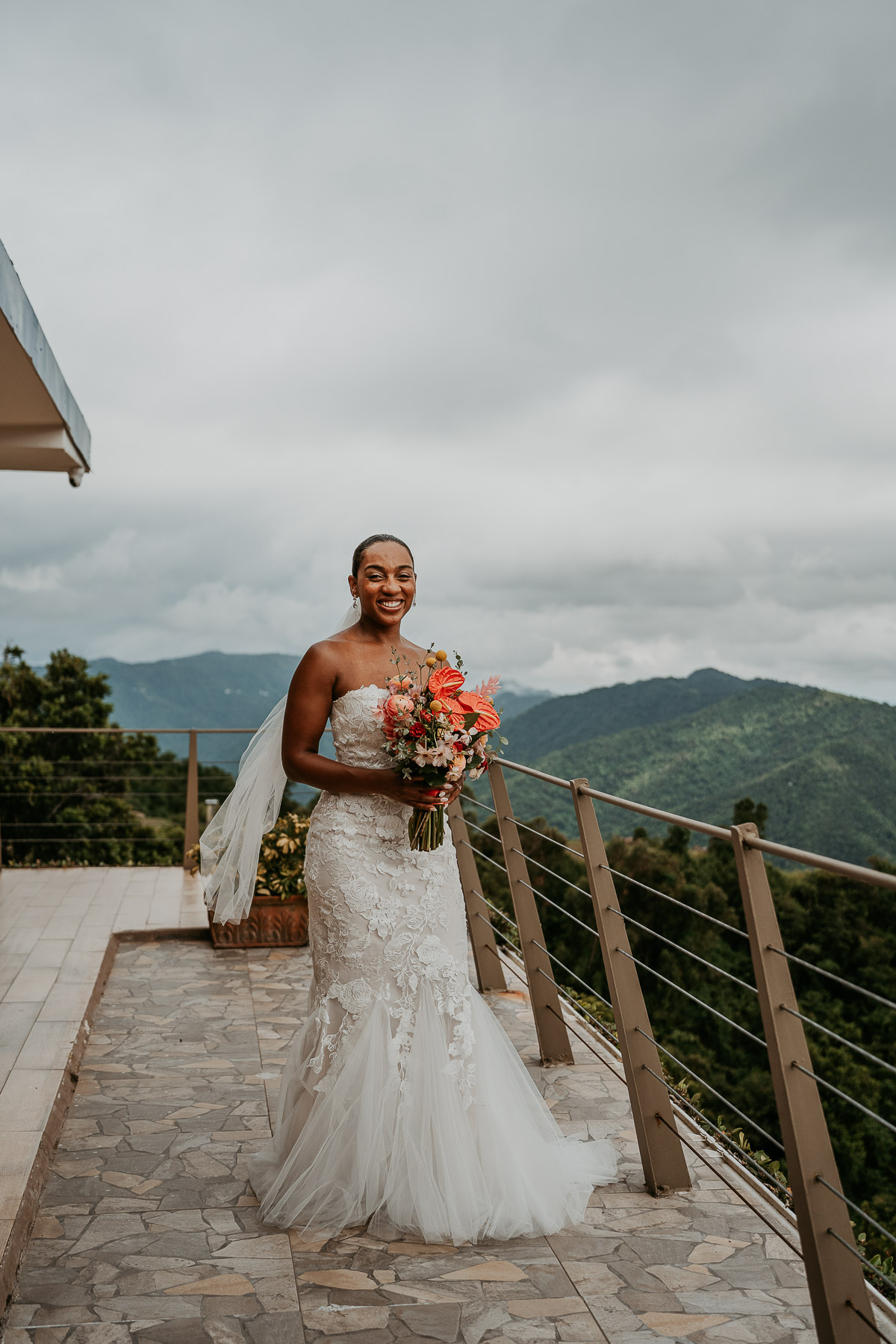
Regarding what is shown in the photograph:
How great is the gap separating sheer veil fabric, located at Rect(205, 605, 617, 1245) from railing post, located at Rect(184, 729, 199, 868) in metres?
5.83

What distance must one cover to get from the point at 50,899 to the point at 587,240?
16.2 m

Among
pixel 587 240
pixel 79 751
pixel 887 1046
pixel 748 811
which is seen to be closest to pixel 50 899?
pixel 79 751

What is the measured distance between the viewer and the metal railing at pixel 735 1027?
2113 mm

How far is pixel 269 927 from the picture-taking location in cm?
672

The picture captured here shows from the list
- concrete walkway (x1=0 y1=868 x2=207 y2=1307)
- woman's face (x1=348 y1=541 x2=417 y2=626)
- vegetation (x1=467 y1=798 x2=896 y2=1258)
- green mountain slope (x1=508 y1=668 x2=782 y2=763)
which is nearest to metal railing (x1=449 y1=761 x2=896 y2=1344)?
woman's face (x1=348 y1=541 x2=417 y2=626)

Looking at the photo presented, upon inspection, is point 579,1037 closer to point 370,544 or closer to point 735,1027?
point 735,1027

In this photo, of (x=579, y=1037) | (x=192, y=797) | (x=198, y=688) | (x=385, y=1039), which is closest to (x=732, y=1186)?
(x=385, y=1039)

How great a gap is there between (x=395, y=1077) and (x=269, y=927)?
394 cm

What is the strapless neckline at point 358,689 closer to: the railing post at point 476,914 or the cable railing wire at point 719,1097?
the cable railing wire at point 719,1097

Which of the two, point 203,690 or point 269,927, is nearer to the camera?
point 269,927

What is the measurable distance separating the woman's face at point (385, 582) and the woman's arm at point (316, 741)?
213 mm

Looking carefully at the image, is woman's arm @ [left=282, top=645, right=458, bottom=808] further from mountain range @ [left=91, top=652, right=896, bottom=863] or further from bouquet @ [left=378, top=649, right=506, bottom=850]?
mountain range @ [left=91, top=652, right=896, bottom=863]

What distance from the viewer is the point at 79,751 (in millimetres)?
19234

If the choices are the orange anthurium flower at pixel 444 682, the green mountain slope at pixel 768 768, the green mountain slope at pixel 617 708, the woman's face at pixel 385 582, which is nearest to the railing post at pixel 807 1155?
the orange anthurium flower at pixel 444 682
